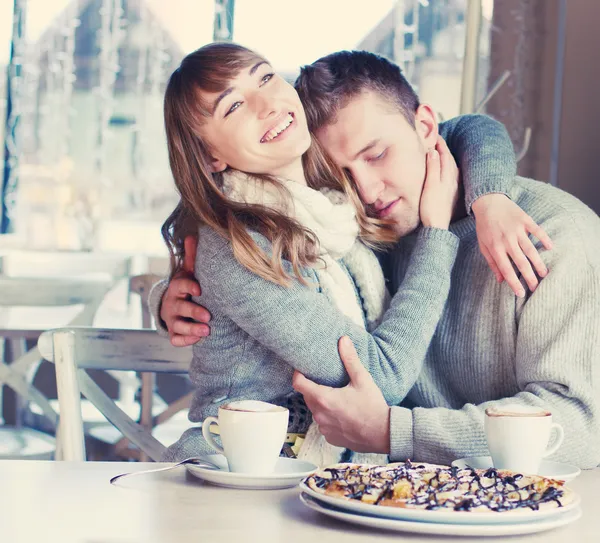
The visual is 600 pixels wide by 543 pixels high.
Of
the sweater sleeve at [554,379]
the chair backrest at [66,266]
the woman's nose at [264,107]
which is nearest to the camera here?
the sweater sleeve at [554,379]

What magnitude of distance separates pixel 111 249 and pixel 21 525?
13.6 feet

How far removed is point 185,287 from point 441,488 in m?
0.73

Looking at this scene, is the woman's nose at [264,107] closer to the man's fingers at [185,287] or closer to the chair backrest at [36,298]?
the man's fingers at [185,287]

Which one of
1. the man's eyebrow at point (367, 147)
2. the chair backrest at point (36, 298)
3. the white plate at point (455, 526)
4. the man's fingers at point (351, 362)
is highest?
the man's eyebrow at point (367, 147)

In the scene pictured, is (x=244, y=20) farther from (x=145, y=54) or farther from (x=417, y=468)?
(x=417, y=468)

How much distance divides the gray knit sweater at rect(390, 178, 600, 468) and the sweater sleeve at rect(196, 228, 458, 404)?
8 centimetres

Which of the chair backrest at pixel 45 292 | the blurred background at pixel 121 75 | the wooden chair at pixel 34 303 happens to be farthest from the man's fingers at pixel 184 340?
the blurred background at pixel 121 75

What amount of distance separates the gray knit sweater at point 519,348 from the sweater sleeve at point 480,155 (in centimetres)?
5

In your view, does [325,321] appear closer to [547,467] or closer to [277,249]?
[277,249]

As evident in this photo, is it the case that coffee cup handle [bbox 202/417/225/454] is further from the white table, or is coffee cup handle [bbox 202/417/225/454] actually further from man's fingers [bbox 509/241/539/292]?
man's fingers [bbox 509/241/539/292]

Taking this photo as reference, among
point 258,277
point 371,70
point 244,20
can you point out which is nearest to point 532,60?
point 244,20

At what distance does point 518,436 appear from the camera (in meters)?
0.86

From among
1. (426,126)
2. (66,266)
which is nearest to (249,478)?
(426,126)

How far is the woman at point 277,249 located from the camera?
118 cm
